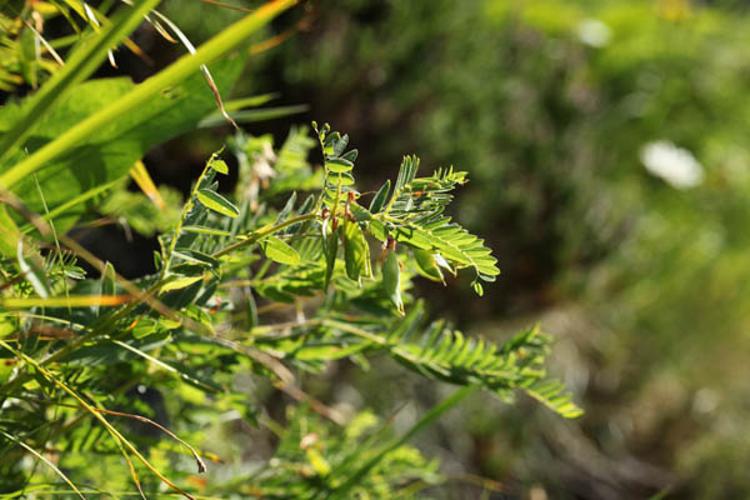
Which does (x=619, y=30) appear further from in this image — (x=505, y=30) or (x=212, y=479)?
(x=212, y=479)

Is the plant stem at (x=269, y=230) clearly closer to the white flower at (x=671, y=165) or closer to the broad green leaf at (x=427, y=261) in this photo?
the broad green leaf at (x=427, y=261)

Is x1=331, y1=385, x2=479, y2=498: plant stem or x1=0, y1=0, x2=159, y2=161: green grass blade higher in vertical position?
x1=0, y1=0, x2=159, y2=161: green grass blade

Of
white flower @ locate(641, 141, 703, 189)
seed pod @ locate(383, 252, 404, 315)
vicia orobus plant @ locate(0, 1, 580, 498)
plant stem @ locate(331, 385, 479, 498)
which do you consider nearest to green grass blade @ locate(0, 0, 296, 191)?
vicia orobus plant @ locate(0, 1, 580, 498)

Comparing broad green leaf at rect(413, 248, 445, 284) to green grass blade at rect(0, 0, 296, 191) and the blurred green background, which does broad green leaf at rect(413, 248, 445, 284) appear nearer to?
green grass blade at rect(0, 0, 296, 191)

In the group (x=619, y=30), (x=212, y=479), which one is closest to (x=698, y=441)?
(x=619, y=30)

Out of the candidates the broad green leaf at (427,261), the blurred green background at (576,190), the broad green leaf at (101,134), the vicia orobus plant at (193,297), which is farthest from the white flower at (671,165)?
the broad green leaf at (427,261)

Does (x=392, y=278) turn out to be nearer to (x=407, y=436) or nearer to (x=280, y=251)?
(x=280, y=251)
